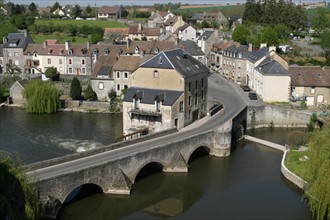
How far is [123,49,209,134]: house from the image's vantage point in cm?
4009

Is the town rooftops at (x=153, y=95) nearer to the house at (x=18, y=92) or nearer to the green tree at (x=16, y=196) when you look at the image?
the green tree at (x=16, y=196)

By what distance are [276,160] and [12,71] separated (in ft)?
159

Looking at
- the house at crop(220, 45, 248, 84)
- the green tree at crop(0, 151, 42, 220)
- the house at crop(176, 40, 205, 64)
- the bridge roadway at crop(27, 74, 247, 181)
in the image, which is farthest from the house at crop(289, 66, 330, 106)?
the green tree at crop(0, 151, 42, 220)

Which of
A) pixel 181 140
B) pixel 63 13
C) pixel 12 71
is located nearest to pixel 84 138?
pixel 181 140

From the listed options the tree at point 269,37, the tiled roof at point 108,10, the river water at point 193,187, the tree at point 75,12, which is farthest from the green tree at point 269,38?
the tree at point 75,12

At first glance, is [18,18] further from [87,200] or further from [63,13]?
[87,200]

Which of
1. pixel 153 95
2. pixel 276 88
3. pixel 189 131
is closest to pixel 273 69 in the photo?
pixel 276 88

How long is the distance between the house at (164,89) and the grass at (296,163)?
33.1ft

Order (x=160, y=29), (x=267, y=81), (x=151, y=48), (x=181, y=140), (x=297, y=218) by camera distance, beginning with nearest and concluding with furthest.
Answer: (x=297, y=218), (x=181, y=140), (x=267, y=81), (x=151, y=48), (x=160, y=29)

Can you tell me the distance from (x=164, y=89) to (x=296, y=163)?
13.4 meters

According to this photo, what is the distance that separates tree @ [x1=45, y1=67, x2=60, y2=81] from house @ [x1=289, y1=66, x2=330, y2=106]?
33295mm

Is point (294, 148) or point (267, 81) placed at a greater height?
point (267, 81)

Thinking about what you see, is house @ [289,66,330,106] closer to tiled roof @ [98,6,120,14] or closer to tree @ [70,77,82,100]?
tree @ [70,77,82,100]

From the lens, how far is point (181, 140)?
1387 inches
